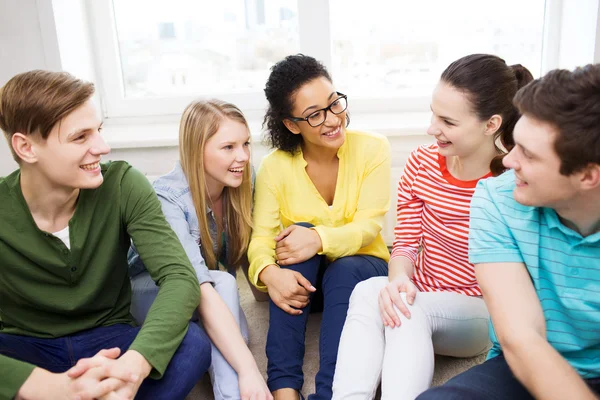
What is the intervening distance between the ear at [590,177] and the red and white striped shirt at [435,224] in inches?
19.8

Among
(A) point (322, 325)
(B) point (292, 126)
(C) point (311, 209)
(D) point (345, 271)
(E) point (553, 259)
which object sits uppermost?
(B) point (292, 126)

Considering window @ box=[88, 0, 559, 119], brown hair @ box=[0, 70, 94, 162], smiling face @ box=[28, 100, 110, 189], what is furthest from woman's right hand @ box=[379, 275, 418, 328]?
window @ box=[88, 0, 559, 119]

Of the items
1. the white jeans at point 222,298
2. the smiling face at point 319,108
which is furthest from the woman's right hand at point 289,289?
the smiling face at point 319,108

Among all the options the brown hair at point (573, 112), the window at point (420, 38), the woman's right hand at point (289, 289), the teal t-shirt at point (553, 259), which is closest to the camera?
the brown hair at point (573, 112)

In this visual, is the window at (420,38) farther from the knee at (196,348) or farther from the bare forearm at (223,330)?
the knee at (196,348)

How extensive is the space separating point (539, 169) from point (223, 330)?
0.87m

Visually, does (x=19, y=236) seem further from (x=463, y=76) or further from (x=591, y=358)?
(x=591, y=358)

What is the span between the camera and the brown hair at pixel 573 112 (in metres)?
0.92

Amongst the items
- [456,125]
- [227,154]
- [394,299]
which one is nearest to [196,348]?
[394,299]

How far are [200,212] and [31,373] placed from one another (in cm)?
68

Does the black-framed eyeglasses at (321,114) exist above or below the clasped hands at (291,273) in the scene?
above

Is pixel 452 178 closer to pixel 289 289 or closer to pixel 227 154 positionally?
pixel 289 289

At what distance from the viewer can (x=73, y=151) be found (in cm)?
130

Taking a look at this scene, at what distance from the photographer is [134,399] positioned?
1282 mm
